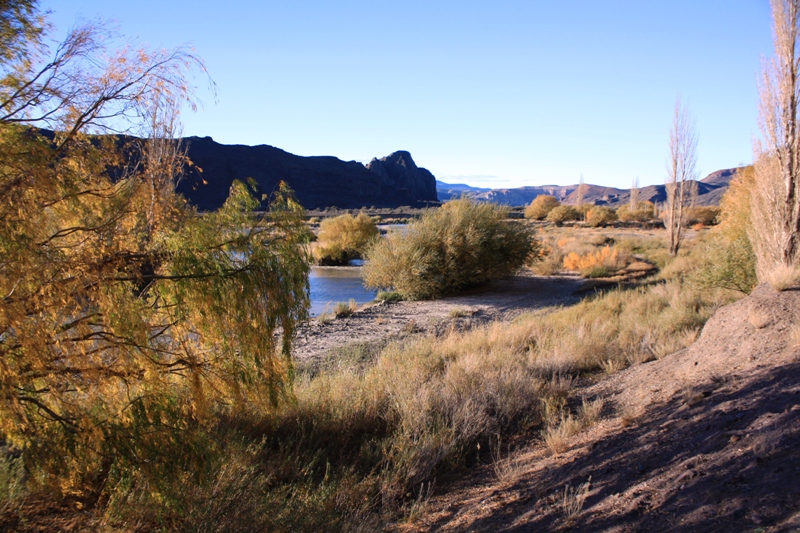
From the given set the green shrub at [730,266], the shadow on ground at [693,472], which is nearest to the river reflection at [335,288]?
the green shrub at [730,266]

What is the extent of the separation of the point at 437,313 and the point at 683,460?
13.5m

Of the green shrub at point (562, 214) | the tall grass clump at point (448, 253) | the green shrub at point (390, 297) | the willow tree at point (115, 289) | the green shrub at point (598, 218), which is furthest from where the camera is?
the green shrub at point (562, 214)

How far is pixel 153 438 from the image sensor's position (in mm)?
3881

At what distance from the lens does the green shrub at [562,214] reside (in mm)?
64125

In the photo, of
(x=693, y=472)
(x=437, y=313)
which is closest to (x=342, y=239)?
(x=437, y=313)

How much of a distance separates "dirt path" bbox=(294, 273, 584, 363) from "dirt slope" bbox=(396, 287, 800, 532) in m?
6.66

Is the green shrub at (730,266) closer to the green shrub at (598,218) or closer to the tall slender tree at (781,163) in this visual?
the tall slender tree at (781,163)

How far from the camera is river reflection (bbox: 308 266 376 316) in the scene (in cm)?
2245

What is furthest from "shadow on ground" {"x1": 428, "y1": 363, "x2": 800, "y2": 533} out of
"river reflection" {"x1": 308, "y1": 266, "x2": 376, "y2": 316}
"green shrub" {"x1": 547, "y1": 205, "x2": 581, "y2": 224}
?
"green shrub" {"x1": 547, "y1": 205, "x2": 581, "y2": 224}

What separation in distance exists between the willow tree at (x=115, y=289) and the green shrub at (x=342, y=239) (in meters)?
31.2

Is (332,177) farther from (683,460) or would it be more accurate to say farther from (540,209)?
(683,460)

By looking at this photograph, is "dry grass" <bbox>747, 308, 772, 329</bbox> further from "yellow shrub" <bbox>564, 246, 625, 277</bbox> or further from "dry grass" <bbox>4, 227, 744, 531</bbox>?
"yellow shrub" <bbox>564, 246, 625, 277</bbox>

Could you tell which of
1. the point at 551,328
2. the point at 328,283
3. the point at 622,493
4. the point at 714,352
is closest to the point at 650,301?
the point at 551,328

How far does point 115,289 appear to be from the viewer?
379cm
